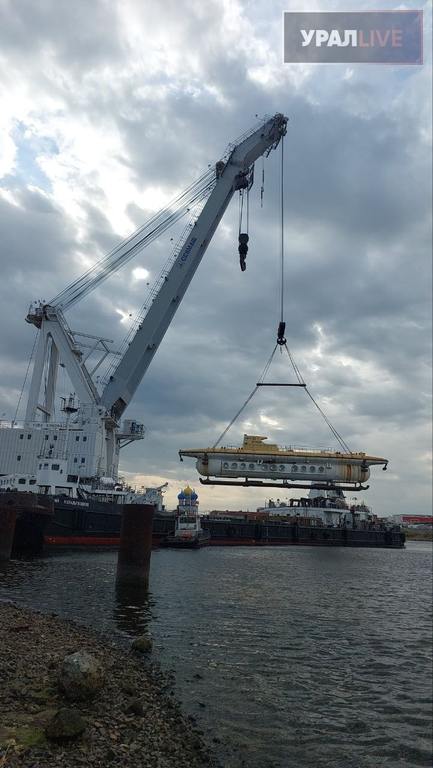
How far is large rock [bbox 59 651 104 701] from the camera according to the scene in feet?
25.7

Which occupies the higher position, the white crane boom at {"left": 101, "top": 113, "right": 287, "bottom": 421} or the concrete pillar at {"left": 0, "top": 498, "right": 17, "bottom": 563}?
the white crane boom at {"left": 101, "top": 113, "right": 287, "bottom": 421}

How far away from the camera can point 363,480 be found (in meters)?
22.6

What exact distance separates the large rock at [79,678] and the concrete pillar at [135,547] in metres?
15.4

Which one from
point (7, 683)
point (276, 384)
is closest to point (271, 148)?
point (276, 384)

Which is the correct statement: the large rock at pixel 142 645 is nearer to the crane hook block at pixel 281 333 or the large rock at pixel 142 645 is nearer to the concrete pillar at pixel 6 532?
the crane hook block at pixel 281 333

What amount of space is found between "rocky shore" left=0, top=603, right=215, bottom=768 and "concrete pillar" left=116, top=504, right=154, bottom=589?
1213 centimetres

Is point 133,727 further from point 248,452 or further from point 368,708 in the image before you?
point 248,452

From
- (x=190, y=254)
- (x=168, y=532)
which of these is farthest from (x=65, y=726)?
(x=168, y=532)

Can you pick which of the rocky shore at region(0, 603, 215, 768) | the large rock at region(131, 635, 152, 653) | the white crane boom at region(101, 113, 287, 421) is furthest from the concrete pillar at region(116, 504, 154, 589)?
the white crane boom at region(101, 113, 287, 421)

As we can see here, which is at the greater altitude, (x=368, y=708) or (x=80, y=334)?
(x=80, y=334)

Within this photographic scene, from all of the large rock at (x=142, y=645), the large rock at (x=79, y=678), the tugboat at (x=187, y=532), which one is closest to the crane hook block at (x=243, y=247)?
the large rock at (x=142, y=645)

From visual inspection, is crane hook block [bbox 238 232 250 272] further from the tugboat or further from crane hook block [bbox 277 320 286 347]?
the tugboat

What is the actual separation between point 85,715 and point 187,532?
1723 inches

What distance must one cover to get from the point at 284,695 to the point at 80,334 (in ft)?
152
